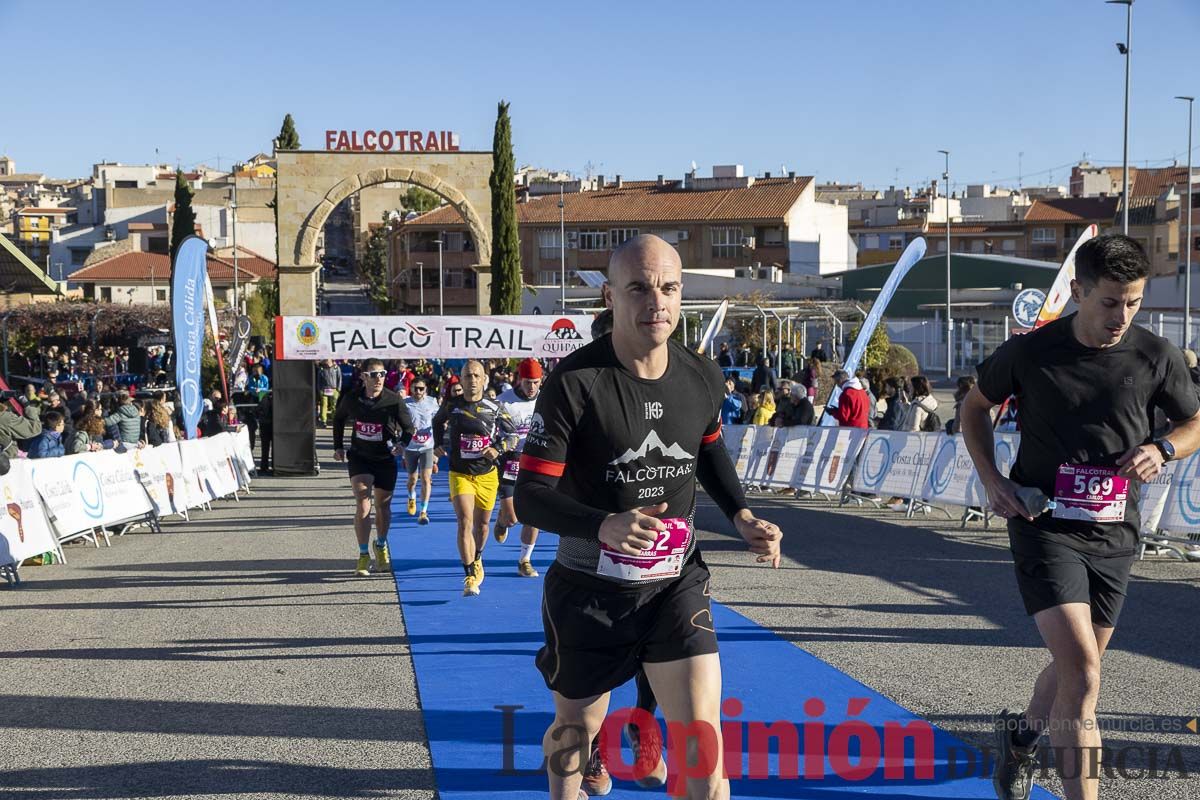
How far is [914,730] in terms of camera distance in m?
6.47

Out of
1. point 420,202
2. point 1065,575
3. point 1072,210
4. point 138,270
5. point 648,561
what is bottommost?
point 1065,575

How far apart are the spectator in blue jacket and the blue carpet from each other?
6.03 meters

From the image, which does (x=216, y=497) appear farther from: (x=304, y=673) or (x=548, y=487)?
(x=548, y=487)

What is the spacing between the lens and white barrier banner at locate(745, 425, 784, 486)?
819 inches

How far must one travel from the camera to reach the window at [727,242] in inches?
3273

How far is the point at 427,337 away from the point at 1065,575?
18.9 meters

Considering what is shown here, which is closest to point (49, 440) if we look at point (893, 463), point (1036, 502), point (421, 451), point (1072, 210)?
point (421, 451)

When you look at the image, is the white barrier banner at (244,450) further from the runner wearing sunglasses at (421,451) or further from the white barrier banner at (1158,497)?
the white barrier banner at (1158,497)

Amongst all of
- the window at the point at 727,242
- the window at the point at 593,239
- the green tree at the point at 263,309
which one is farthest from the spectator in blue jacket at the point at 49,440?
the window at the point at 593,239

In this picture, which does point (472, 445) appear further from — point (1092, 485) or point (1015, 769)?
point (1092, 485)

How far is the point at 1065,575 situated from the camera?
4789 millimetres

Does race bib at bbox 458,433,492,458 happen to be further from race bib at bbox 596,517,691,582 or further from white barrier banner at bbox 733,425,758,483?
white barrier banner at bbox 733,425,758,483

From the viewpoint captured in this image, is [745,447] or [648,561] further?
[745,447]

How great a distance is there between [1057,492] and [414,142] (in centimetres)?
4053
